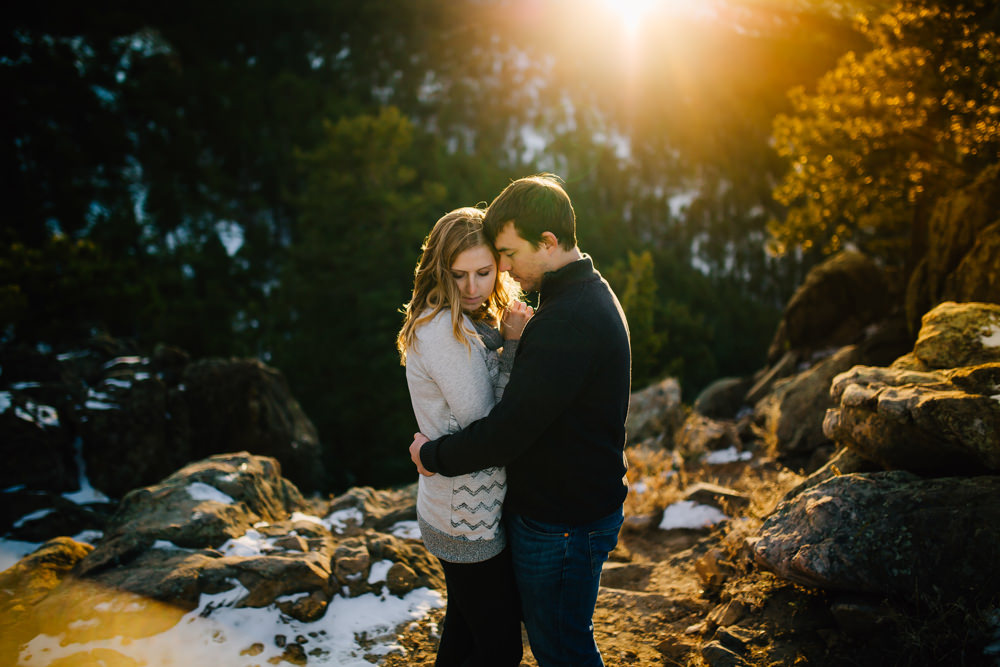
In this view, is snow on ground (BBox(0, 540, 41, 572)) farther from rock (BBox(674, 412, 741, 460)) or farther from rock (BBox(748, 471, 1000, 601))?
rock (BBox(674, 412, 741, 460))

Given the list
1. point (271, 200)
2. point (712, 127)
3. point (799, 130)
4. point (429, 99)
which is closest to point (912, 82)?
point (799, 130)

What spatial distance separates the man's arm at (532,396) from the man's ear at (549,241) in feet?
1.02

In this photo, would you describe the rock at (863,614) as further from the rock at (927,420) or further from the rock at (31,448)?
the rock at (31,448)

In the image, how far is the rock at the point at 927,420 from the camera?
2713 mm

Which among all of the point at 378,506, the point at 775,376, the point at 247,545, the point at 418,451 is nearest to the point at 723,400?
the point at 775,376

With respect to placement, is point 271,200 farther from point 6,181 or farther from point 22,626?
point 22,626

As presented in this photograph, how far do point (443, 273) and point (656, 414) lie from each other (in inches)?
323

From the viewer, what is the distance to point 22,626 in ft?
9.55

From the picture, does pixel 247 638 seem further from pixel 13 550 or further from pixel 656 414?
pixel 656 414

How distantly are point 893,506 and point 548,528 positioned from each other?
74.4 inches

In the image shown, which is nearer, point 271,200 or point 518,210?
point 518,210

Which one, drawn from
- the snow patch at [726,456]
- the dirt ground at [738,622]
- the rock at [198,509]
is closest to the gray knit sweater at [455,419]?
the dirt ground at [738,622]

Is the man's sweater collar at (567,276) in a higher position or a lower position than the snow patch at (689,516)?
higher

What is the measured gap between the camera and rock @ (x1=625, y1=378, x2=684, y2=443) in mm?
9328
